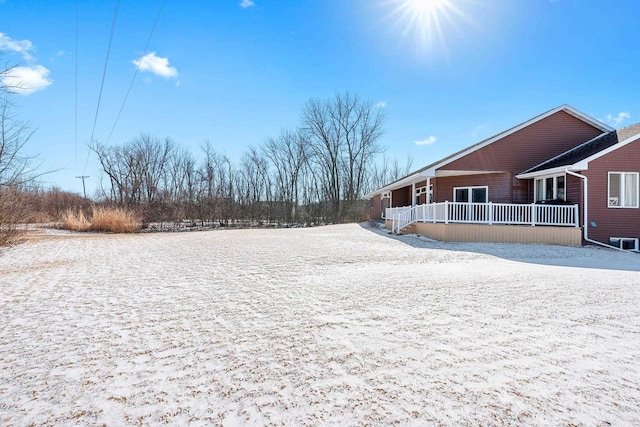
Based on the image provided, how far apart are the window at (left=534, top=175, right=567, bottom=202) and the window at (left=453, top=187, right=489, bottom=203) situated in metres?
2.02

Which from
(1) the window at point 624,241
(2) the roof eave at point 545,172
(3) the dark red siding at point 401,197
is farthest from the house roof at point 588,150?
(3) the dark red siding at point 401,197

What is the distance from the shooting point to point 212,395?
207 centimetres

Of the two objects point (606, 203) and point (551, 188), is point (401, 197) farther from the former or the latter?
point (606, 203)

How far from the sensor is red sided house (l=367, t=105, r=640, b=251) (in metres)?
11.3

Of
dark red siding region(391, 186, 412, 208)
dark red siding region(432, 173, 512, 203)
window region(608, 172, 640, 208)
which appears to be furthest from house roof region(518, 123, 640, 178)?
dark red siding region(391, 186, 412, 208)

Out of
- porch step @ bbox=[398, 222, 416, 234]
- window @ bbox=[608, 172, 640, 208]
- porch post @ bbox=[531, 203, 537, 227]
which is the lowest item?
porch step @ bbox=[398, 222, 416, 234]

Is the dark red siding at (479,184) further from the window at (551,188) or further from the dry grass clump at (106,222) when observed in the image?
the dry grass clump at (106,222)

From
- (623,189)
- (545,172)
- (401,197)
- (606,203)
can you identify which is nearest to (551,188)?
(545,172)

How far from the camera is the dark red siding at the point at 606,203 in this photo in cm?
1130

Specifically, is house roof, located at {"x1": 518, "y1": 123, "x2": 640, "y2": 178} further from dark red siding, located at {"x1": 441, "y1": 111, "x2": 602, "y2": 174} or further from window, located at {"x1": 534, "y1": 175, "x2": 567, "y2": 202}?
window, located at {"x1": 534, "y1": 175, "x2": 567, "y2": 202}

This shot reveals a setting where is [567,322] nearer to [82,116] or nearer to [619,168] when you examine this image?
[619,168]

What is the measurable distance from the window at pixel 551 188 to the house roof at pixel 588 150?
1.69 ft

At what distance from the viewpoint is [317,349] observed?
2742 mm

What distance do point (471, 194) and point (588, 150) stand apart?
4572 mm
